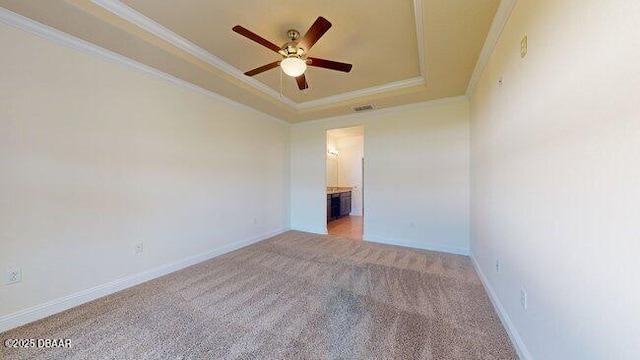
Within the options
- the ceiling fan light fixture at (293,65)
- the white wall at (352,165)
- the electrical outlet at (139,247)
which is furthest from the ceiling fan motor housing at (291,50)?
the white wall at (352,165)

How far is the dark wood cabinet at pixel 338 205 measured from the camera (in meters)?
6.18

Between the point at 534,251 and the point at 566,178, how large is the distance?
22.4 inches

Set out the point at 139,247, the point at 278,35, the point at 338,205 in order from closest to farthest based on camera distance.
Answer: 1. the point at 278,35
2. the point at 139,247
3. the point at 338,205

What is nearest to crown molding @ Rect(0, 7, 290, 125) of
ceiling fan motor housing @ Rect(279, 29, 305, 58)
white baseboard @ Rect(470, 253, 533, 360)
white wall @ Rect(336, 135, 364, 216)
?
ceiling fan motor housing @ Rect(279, 29, 305, 58)

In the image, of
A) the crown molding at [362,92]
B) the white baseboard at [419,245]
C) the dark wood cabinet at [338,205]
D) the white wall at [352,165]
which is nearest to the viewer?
the crown molding at [362,92]

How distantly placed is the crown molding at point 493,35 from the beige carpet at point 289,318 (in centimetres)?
254

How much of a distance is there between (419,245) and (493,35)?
3.14 metres

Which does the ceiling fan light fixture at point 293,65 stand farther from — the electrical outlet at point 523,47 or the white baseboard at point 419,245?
the white baseboard at point 419,245

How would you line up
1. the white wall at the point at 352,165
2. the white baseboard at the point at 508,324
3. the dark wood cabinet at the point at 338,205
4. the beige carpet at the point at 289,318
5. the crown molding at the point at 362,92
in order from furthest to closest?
the white wall at the point at 352,165
the dark wood cabinet at the point at 338,205
the crown molding at the point at 362,92
the beige carpet at the point at 289,318
the white baseboard at the point at 508,324

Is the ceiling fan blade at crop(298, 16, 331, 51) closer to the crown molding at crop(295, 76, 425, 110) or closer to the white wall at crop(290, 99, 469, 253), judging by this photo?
the crown molding at crop(295, 76, 425, 110)

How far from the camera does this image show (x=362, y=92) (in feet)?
12.4

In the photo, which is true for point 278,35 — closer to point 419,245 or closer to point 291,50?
point 291,50

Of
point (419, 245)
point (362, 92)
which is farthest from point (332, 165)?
point (419, 245)

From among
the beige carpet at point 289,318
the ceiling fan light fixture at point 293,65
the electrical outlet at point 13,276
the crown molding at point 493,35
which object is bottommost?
the beige carpet at point 289,318
